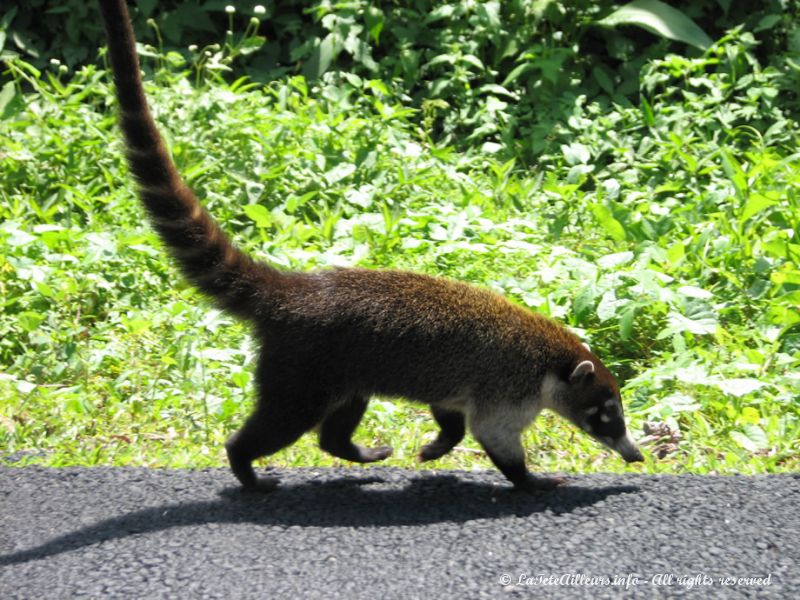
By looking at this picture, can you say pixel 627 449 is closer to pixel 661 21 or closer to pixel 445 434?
pixel 445 434

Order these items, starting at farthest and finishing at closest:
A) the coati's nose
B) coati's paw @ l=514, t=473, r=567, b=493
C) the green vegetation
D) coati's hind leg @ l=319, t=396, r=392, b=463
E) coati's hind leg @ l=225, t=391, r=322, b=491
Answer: the green vegetation → the coati's nose → coati's hind leg @ l=319, t=396, r=392, b=463 → coati's paw @ l=514, t=473, r=567, b=493 → coati's hind leg @ l=225, t=391, r=322, b=491

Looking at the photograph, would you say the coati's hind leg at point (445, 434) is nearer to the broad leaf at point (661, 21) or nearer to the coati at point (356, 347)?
the coati at point (356, 347)

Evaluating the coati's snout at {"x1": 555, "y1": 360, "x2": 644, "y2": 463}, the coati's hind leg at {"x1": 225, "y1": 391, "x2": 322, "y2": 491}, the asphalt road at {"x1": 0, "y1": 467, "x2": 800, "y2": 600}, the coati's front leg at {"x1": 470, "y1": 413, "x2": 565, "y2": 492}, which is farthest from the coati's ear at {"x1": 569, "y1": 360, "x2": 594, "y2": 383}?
the coati's hind leg at {"x1": 225, "y1": 391, "x2": 322, "y2": 491}

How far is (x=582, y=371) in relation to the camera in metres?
4.63

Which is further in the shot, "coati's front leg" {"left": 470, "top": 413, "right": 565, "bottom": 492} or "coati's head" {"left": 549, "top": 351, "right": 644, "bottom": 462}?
"coati's head" {"left": 549, "top": 351, "right": 644, "bottom": 462}

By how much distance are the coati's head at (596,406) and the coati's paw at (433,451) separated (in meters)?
0.48

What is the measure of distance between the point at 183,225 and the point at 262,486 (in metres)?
1.04

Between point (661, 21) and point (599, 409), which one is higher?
point (661, 21)

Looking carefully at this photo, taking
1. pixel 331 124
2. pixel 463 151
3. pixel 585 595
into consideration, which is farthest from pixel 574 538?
pixel 463 151

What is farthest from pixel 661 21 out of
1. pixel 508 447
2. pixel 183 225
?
pixel 183 225

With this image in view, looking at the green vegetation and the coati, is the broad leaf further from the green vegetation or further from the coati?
the coati

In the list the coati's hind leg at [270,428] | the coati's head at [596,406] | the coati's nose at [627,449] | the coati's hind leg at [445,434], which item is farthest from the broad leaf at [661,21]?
the coati's hind leg at [270,428]

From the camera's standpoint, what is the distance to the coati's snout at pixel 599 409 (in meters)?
4.70

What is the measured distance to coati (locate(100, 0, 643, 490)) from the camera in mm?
4273
